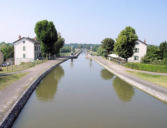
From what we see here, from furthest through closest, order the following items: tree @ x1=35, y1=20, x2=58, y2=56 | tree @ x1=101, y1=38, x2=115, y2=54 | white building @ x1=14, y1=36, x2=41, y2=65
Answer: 1. tree @ x1=101, y1=38, x2=115, y2=54
2. white building @ x1=14, y1=36, x2=41, y2=65
3. tree @ x1=35, y1=20, x2=58, y2=56

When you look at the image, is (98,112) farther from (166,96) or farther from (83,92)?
(166,96)

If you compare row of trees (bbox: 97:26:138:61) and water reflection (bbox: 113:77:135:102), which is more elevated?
row of trees (bbox: 97:26:138:61)

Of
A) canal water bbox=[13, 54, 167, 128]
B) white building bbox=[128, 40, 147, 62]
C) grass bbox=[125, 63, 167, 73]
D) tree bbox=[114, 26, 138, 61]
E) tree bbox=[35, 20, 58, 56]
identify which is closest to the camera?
canal water bbox=[13, 54, 167, 128]

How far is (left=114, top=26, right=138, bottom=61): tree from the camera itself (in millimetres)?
36719

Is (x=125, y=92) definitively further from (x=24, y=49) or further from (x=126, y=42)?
(x=24, y=49)

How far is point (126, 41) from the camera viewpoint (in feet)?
120

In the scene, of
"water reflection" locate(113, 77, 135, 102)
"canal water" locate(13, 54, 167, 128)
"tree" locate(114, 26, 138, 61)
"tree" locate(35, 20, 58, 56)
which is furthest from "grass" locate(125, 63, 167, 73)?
"tree" locate(35, 20, 58, 56)

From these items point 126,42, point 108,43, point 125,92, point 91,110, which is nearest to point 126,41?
point 126,42

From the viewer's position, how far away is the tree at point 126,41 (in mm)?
36719

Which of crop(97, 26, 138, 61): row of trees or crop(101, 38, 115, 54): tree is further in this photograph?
crop(101, 38, 115, 54): tree

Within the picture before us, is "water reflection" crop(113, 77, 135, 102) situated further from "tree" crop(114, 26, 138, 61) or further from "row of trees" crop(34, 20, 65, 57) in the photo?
"row of trees" crop(34, 20, 65, 57)

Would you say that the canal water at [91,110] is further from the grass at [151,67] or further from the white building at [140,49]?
the white building at [140,49]

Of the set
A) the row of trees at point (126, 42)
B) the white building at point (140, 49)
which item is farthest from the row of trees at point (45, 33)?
the white building at point (140, 49)

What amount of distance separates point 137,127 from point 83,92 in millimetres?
8832
